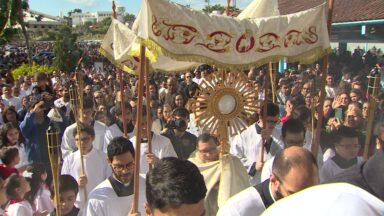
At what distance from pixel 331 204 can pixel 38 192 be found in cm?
347

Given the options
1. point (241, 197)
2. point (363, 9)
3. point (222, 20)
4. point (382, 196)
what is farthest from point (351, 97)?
point (363, 9)

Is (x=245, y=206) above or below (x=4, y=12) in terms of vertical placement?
below

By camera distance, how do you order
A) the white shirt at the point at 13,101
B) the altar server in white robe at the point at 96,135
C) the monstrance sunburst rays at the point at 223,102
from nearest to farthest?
the monstrance sunburst rays at the point at 223,102 → the altar server in white robe at the point at 96,135 → the white shirt at the point at 13,101

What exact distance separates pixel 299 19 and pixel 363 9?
37.1 ft

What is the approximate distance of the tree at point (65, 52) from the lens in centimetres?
1830

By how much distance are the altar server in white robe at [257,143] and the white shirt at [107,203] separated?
1419 millimetres

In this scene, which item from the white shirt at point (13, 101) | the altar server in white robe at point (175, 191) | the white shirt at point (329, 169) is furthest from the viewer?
the white shirt at point (13, 101)

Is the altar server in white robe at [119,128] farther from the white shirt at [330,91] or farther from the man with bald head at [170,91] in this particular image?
the white shirt at [330,91]

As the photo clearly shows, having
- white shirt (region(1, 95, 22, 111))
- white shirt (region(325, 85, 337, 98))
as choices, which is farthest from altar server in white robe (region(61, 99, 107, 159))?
white shirt (region(325, 85, 337, 98))

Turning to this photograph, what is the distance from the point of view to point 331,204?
930 mm

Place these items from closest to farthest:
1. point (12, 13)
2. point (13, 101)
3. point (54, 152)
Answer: point (54, 152), point (13, 101), point (12, 13)

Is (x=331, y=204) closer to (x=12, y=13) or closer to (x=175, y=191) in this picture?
(x=175, y=191)

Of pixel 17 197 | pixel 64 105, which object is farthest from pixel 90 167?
pixel 64 105

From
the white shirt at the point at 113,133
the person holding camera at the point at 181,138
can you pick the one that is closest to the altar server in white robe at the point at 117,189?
the person holding camera at the point at 181,138
